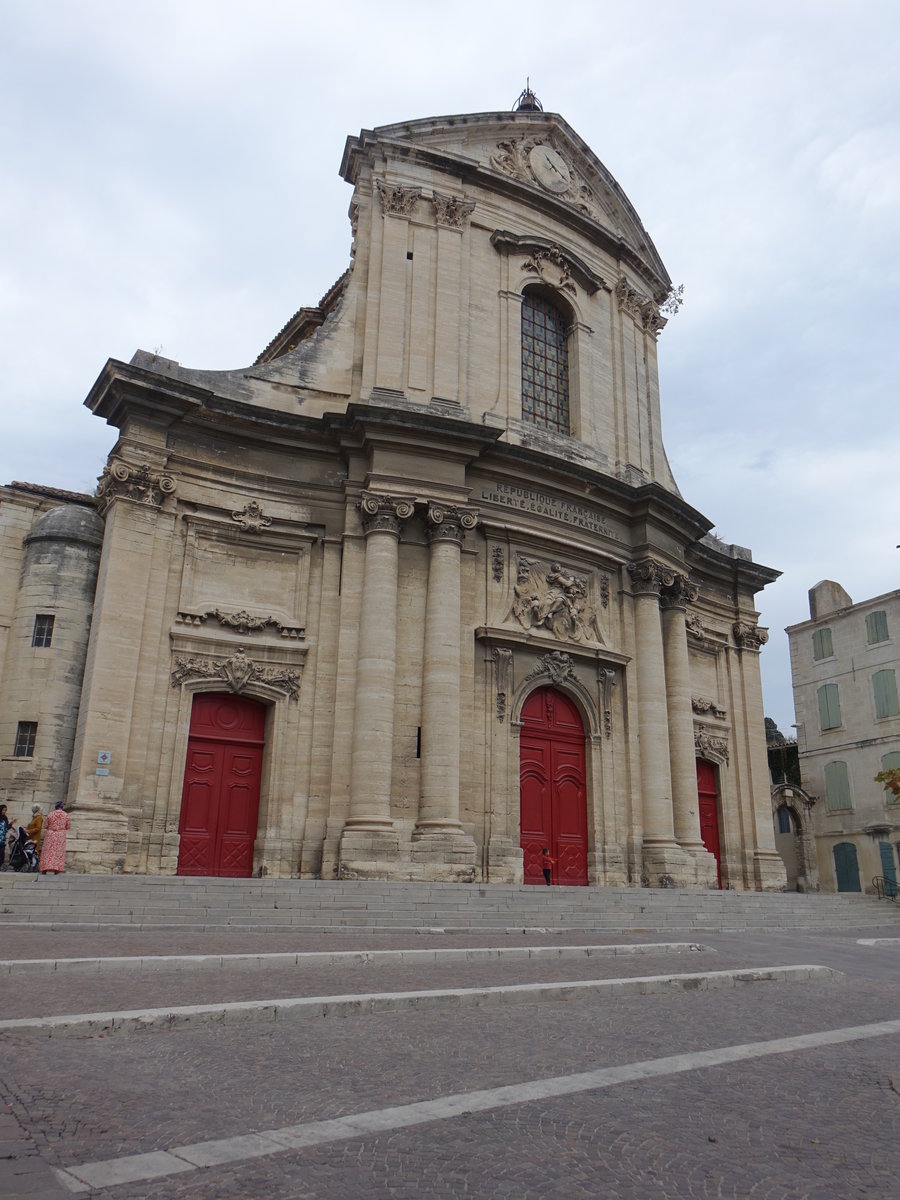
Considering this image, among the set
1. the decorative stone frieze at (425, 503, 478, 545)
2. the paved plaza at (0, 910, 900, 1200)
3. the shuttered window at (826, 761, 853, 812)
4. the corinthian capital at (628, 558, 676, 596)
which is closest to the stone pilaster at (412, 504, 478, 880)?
the decorative stone frieze at (425, 503, 478, 545)

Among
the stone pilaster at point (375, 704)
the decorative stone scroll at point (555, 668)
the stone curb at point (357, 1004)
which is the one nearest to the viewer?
the stone curb at point (357, 1004)

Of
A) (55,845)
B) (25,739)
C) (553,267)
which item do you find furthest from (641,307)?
(55,845)

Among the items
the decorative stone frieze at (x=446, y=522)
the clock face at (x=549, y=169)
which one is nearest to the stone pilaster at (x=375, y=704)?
the decorative stone frieze at (x=446, y=522)

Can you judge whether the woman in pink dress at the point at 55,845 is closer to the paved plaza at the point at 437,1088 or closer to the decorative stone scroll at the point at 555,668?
the paved plaza at the point at 437,1088

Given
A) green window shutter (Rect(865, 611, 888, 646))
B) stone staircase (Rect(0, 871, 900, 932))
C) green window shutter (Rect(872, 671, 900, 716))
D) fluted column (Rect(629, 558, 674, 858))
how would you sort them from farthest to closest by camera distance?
green window shutter (Rect(865, 611, 888, 646))
green window shutter (Rect(872, 671, 900, 716))
fluted column (Rect(629, 558, 674, 858))
stone staircase (Rect(0, 871, 900, 932))

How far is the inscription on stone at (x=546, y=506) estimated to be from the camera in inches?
765

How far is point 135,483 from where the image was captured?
16.5m

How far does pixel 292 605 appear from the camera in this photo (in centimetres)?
1767

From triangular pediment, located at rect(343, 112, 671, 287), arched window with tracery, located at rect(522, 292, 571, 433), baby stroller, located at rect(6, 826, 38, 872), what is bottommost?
baby stroller, located at rect(6, 826, 38, 872)

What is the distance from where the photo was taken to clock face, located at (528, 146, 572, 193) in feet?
75.5

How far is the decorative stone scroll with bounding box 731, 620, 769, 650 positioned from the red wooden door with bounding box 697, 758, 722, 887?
369cm

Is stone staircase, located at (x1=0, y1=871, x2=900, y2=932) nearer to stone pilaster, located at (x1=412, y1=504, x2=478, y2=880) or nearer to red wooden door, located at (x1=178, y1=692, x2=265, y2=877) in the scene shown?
stone pilaster, located at (x1=412, y1=504, x2=478, y2=880)

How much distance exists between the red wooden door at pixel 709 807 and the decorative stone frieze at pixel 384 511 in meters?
10.6

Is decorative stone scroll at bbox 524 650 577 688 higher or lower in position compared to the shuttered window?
higher
